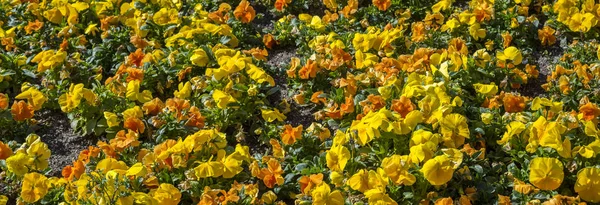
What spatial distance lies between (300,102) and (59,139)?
4.39 feet

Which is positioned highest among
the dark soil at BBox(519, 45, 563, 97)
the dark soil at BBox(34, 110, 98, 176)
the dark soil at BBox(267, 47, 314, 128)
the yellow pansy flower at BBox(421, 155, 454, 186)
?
the yellow pansy flower at BBox(421, 155, 454, 186)

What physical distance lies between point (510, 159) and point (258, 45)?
195 centimetres

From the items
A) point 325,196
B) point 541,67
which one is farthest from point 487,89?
point 325,196

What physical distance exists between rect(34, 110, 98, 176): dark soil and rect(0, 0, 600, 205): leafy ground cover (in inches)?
0.4

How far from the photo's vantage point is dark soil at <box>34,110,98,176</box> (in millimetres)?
4328

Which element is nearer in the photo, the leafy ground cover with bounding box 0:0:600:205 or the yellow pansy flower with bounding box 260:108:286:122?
the leafy ground cover with bounding box 0:0:600:205

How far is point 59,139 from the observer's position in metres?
4.49

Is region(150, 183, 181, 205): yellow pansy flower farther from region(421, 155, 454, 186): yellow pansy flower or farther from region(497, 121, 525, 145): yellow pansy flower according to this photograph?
region(497, 121, 525, 145): yellow pansy flower

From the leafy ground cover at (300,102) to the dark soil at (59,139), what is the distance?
0.01 meters

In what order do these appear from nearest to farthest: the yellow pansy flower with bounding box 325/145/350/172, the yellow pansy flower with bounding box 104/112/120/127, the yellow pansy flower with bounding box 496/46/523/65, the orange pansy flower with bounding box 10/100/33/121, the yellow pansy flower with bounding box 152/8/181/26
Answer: the yellow pansy flower with bounding box 325/145/350/172 < the yellow pansy flower with bounding box 104/112/120/127 < the orange pansy flower with bounding box 10/100/33/121 < the yellow pansy flower with bounding box 496/46/523/65 < the yellow pansy flower with bounding box 152/8/181/26

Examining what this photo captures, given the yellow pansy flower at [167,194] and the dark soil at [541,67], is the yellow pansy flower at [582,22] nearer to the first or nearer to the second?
the dark soil at [541,67]

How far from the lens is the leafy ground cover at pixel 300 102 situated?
12.4ft

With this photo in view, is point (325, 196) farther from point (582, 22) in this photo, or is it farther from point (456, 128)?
point (582, 22)

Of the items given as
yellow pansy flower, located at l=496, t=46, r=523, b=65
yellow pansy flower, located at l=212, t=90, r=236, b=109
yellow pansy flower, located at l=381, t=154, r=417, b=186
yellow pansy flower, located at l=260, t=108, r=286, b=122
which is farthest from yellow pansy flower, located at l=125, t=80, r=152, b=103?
yellow pansy flower, located at l=496, t=46, r=523, b=65
